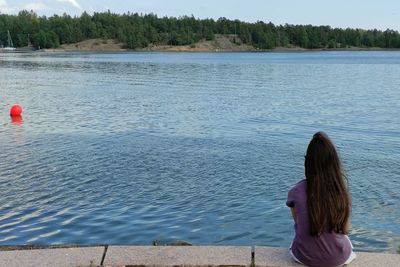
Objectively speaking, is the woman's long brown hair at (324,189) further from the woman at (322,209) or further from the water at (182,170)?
the water at (182,170)

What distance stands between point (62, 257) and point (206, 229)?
4.97 metres

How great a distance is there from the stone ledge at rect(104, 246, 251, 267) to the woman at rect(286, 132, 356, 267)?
0.75 metres

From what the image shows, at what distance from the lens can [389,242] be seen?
10359mm

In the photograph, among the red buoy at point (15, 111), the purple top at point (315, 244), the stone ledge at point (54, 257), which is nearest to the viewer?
the purple top at point (315, 244)

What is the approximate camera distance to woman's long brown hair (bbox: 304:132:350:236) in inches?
231

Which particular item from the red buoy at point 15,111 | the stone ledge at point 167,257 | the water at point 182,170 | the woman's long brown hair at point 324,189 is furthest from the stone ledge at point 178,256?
the red buoy at point 15,111

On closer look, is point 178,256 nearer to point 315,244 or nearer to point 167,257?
point 167,257

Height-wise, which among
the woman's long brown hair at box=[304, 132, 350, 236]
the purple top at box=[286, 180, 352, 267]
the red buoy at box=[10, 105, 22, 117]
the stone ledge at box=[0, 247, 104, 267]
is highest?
the woman's long brown hair at box=[304, 132, 350, 236]

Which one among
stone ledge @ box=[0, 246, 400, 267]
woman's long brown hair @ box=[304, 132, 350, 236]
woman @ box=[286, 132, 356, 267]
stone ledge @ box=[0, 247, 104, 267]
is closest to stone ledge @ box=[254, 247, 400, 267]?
stone ledge @ box=[0, 246, 400, 267]

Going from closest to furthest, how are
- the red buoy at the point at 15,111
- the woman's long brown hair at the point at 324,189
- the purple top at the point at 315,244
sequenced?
the woman's long brown hair at the point at 324,189
the purple top at the point at 315,244
the red buoy at the point at 15,111

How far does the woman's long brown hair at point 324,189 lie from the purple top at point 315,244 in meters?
0.10

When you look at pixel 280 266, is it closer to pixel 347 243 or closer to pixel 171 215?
pixel 347 243

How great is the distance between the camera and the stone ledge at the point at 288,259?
20.3 feet

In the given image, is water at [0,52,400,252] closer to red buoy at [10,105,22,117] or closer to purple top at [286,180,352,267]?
red buoy at [10,105,22,117]
